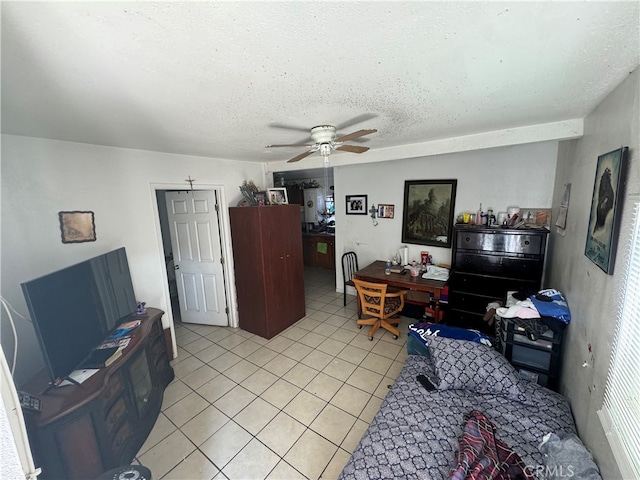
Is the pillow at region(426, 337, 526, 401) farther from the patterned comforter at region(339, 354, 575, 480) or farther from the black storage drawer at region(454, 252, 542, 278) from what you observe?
the black storage drawer at region(454, 252, 542, 278)

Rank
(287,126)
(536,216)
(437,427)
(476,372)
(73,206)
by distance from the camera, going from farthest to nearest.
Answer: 1. (536,216)
2. (73,206)
3. (287,126)
4. (476,372)
5. (437,427)

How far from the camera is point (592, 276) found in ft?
4.99

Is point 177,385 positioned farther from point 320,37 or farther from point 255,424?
point 320,37

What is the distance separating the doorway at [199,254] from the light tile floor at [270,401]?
27cm

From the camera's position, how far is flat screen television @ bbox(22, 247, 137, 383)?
142 cm

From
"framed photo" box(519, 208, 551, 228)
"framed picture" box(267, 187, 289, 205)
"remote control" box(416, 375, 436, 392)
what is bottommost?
"remote control" box(416, 375, 436, 392)

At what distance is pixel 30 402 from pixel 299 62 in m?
2.20

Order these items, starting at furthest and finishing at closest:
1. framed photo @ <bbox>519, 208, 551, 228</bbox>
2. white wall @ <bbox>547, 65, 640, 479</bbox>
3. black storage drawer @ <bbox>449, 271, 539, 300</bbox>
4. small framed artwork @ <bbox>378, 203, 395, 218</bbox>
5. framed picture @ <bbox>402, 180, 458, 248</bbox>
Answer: small framed artwork @ <bbox>378, 203, 395, 218</bbox>, framed picture @ <bbox>402, 180, 458, 248</bbox>, framed photo @ <bbox>519, 208, 551, 228</bbox>, black storage drawer @ <bbox>449, 271, 539, 300</bbox>, white wall @ <bbox>547, 65, 640, 479</bbox>

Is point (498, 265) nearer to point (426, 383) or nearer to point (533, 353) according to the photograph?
point (533, 353)

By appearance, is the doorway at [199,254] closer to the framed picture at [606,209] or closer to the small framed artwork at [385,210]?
the small framed artwork at [385,210]

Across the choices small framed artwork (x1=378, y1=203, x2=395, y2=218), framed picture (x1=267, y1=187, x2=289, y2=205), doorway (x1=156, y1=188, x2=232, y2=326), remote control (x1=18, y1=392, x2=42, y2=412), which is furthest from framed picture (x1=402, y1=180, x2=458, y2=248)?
remote control (x1=18, y1=392, x2=42, y2=412)

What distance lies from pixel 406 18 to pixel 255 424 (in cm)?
274

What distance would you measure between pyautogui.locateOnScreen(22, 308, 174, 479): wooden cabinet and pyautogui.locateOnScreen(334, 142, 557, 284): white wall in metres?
3.28

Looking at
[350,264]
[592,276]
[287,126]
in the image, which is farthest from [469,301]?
[287,126]
